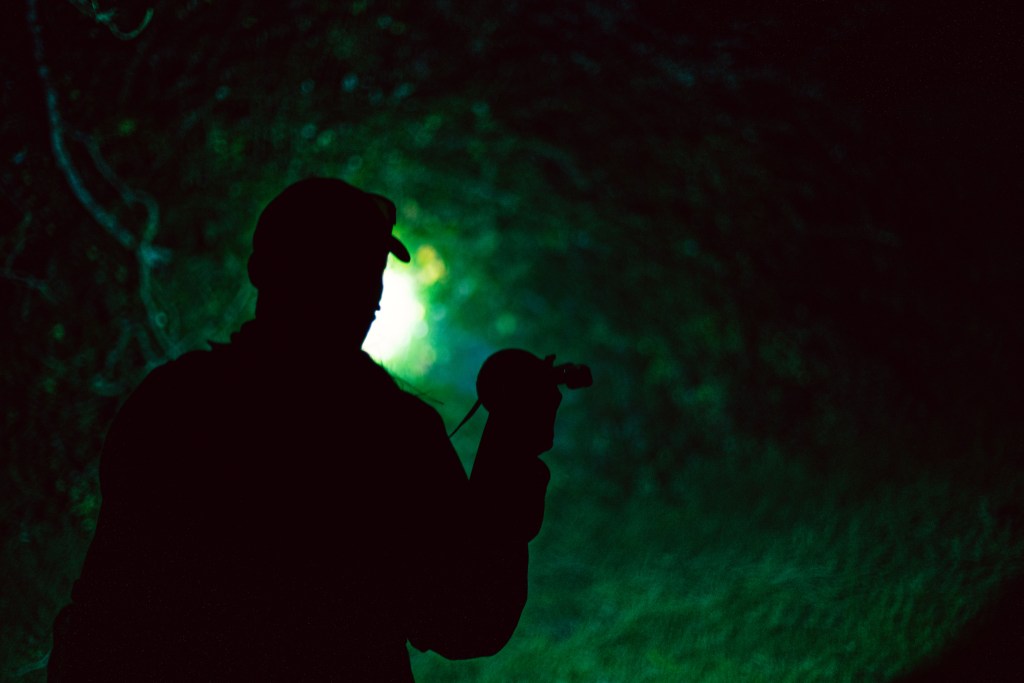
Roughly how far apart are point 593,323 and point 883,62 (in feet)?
1.98

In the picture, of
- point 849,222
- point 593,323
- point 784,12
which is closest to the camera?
point 784,12

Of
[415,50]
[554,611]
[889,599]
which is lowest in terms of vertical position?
[554,611]

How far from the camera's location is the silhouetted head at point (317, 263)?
516mm

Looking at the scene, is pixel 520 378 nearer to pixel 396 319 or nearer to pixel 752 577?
pixel 396 319

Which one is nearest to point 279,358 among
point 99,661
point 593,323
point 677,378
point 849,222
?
point 99,661

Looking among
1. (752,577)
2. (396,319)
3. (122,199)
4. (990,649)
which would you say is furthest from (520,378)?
(990,649)

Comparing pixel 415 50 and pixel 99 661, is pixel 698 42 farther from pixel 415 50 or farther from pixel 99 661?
pixel 99 661

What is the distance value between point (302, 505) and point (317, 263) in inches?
8.7

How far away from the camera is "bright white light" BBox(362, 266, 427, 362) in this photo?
0.93 meters

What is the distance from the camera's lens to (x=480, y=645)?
494mm

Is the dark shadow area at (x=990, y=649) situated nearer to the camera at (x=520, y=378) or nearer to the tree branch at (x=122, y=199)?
the camera at (x=520, y=378)

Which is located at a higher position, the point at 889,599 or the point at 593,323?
the point at 593,323

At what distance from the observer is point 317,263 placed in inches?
20.2

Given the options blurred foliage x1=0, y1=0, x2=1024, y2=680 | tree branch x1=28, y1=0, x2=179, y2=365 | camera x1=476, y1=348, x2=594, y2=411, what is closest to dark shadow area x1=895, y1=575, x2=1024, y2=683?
blurred foliage x1=0, y1=0, x2=1024, y2=680
